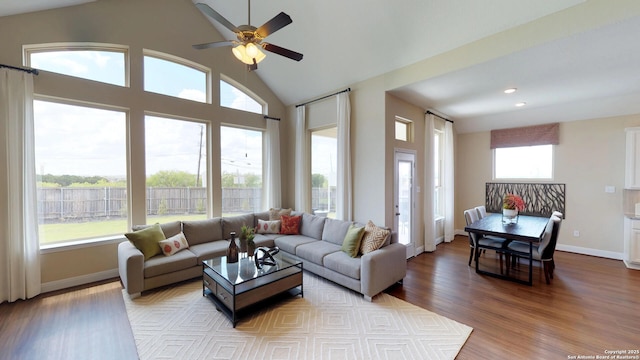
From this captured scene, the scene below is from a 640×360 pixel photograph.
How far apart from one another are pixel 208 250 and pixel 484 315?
3720 millimetres

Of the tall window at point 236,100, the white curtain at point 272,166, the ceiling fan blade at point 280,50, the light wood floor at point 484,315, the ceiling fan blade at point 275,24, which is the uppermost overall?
the tall window at point 236,100

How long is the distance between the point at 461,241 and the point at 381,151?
348cm

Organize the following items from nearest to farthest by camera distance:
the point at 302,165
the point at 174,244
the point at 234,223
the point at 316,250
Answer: the point at 174,244
the point at 316,250
the point at 234,223
the point at 302,165

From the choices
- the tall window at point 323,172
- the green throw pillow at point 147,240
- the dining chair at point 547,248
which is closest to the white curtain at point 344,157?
the tall window at point 323,172

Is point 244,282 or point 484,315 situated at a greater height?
point 244,282

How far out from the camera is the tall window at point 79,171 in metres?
3.39

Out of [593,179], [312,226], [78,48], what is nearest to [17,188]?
[78,48]

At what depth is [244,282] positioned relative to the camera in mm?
2604

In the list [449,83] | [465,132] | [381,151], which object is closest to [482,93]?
[449,83]

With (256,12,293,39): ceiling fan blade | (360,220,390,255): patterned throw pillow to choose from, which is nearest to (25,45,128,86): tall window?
(256,12,293,39): ceiling fan blade

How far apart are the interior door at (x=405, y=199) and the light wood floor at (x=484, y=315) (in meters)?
0.78

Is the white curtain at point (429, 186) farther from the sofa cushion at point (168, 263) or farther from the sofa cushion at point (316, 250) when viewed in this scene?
the sofa cushion at point (168, 263)

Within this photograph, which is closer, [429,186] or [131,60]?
[131,60]

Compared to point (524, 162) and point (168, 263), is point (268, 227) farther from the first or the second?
point (524, 162)
